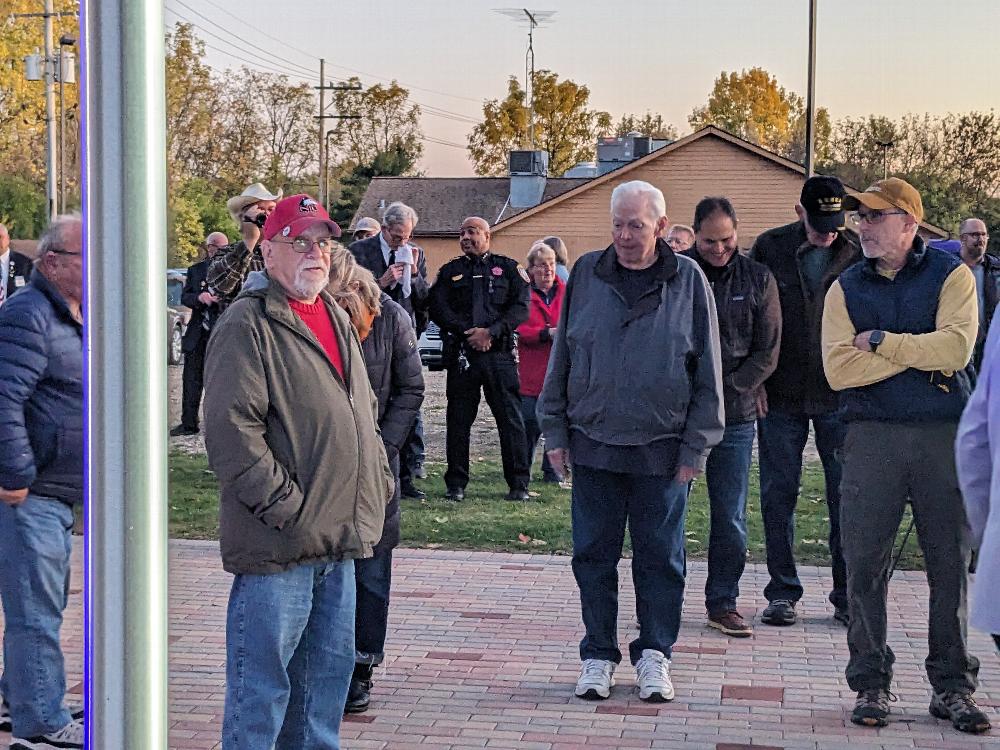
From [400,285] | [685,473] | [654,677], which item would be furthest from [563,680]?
[400,285]

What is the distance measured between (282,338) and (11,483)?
0.96m

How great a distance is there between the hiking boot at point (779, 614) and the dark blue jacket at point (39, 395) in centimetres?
291

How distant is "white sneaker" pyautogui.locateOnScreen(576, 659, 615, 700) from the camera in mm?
4273

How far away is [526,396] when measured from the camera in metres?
8.80

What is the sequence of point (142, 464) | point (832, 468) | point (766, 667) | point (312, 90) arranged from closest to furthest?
point (142, 464) → point (312, 90) → point (766, 667) → point (832, 468)

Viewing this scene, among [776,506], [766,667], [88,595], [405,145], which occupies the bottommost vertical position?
[766,667]

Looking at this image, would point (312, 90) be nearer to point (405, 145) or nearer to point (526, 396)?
point (405, 145)

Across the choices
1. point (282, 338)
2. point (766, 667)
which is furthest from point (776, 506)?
point (282, 338)

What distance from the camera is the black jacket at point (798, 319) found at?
16.8 ft

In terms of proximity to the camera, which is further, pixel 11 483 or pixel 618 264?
pixel 618 264

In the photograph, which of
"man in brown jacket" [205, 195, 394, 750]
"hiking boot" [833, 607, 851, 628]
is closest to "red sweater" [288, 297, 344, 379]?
"man in brown jacket" [205, 195, 394, 750]

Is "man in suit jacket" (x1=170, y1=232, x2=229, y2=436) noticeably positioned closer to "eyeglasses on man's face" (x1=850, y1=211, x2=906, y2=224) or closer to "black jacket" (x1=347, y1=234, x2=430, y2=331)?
"eyeglasses on man's face" (x1=850, y1=211, x2=906, y2=224)

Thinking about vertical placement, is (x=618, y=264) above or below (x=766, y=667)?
above

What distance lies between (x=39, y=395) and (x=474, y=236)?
498 cm
